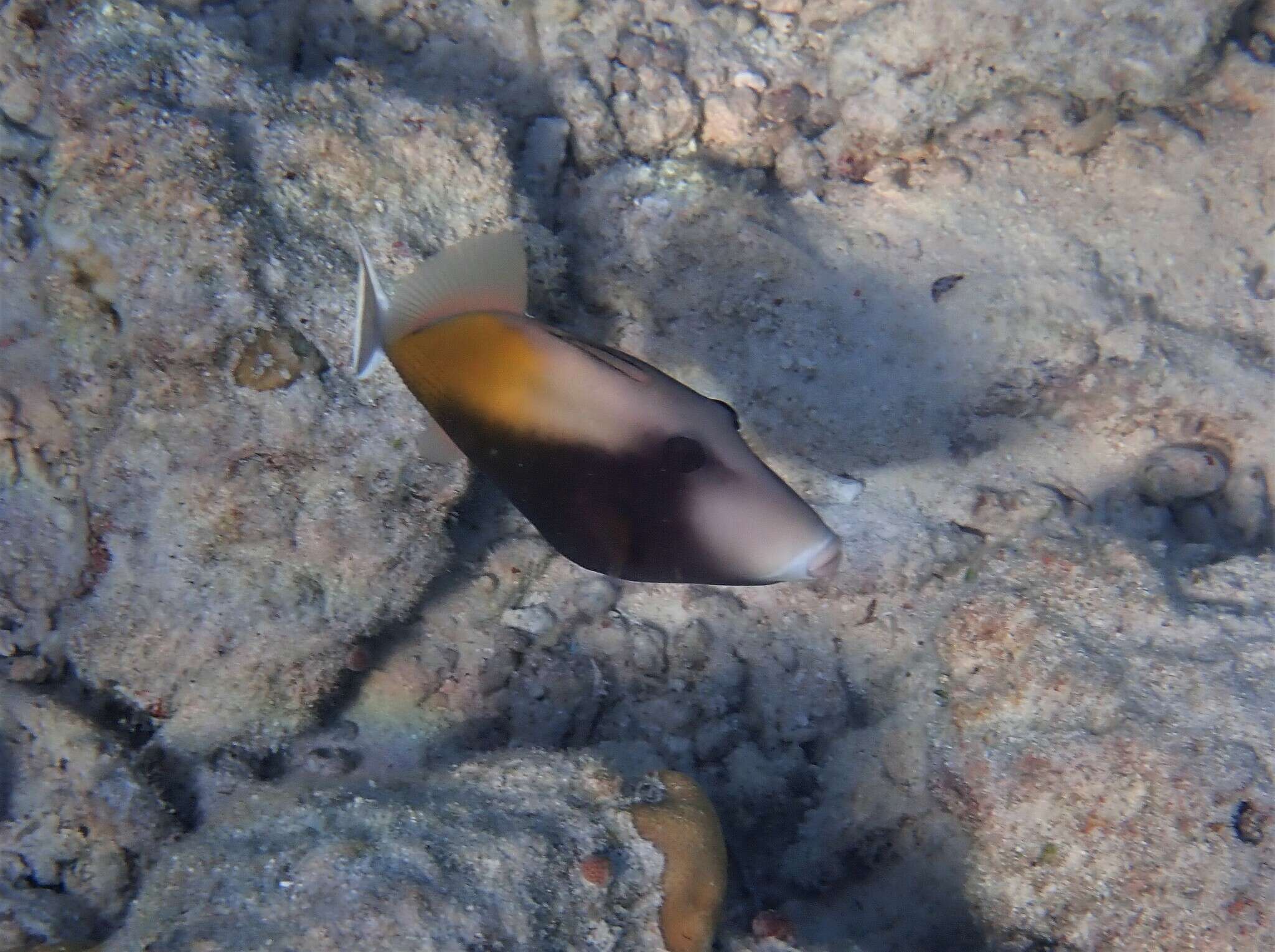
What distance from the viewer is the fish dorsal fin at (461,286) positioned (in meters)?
2.12

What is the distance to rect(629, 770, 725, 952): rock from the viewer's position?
2430 millimetres

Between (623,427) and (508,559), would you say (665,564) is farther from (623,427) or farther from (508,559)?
(508,559)

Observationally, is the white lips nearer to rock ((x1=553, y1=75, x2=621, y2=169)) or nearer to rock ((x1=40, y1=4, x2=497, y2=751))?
rock ((x1=40, y1=4, x2=497, y2=751))

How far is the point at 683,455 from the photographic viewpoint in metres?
1.77

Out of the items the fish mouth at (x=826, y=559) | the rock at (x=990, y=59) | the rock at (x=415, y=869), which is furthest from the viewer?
the rock at (x=990, y=59)

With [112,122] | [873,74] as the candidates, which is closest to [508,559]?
[112,122]

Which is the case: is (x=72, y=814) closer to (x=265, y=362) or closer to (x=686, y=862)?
(x=265, y=362)

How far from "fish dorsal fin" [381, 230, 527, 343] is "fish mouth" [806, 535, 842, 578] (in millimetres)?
1027

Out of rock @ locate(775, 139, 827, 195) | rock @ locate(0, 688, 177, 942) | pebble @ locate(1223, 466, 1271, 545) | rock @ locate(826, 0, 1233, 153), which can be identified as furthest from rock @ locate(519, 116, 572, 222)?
pebble @ locate(1223, 466, 1271, 545)

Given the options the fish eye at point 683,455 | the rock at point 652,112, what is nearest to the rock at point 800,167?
the rock at point 652,112

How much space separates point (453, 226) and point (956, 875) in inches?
128

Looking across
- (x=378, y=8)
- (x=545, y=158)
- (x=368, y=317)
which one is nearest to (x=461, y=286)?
(x=368, y=317)

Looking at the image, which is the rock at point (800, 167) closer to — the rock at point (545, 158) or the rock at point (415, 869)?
the rock at point (545, 158)

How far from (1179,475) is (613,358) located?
3589 millimetres
